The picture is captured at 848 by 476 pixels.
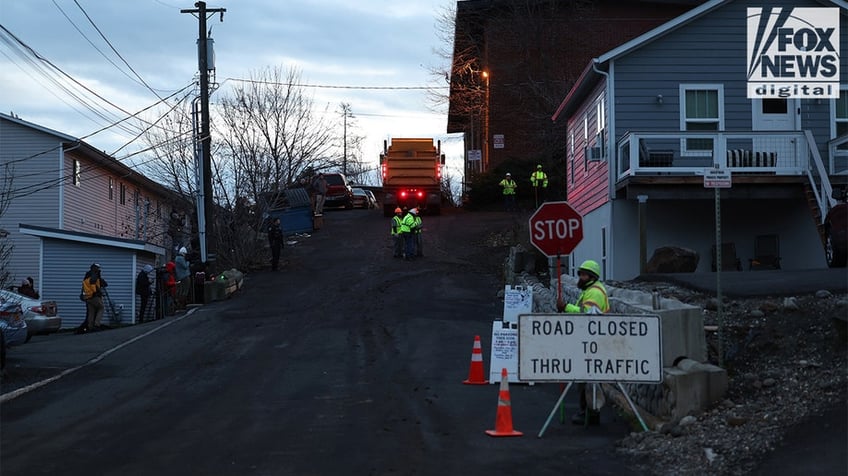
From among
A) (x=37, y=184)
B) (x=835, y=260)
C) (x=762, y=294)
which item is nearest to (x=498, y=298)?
(x=835, y=260)

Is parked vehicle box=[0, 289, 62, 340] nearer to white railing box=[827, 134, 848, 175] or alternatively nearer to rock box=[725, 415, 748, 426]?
rock box=[725, 415, 748, 426]

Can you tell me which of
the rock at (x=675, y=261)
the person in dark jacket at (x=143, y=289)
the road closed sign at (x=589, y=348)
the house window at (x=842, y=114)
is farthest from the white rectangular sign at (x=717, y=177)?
the person in dark jacket at (x=143, y=289)

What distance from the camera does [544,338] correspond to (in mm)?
10758

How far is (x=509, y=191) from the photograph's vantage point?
4559 cm

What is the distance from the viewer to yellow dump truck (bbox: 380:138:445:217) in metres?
45.5

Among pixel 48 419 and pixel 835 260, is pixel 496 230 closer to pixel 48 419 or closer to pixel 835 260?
pixel 835 260

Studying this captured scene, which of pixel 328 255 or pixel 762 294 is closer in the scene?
pixel 762 294

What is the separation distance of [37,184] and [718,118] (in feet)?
83.0

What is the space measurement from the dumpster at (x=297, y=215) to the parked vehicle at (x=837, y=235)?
1081 inches

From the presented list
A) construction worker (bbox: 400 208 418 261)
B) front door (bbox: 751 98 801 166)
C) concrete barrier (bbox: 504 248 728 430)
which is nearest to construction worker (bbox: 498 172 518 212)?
construction worker (bbox: 400 208 418 261)

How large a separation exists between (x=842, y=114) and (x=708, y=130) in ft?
11.3

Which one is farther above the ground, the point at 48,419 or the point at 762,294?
the point at 762,294

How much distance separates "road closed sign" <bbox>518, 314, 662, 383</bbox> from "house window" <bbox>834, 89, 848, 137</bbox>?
16.7 metres

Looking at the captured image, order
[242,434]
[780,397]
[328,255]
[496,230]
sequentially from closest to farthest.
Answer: [780,397], [242,434], [328,255], [496,230]
